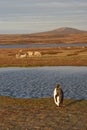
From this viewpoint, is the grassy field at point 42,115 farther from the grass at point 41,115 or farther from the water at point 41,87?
the water at point 41,87

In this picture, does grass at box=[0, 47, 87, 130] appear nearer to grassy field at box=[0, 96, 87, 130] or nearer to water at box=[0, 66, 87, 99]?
grassy field at box=[0, 96, 87, 130]

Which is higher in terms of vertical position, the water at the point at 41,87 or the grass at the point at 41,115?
the grass at the point at 41,115

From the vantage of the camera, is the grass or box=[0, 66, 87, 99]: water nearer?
the grass

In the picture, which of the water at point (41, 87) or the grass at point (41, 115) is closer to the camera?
the grass at point (41, 115)

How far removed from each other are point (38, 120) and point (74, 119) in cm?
174

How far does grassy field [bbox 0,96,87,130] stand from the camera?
17.1m

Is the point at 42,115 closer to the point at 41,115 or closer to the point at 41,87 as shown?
the point at 41,115

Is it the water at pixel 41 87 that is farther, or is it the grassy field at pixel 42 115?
the water at pixel 41 87

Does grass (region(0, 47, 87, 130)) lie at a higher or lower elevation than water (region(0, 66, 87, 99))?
higher

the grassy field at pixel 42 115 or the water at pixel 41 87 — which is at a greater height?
the grassy field at pixel 42 115

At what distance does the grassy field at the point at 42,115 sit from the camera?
1714 centimetres

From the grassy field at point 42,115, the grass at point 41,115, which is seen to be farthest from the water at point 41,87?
the grassy field at point 42,115

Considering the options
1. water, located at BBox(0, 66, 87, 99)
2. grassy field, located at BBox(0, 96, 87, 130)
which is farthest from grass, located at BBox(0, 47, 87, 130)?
water, located at BBox(0, 66, 87, 99)

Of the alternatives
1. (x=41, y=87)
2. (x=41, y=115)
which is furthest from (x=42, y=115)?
(x=41, y=87)
